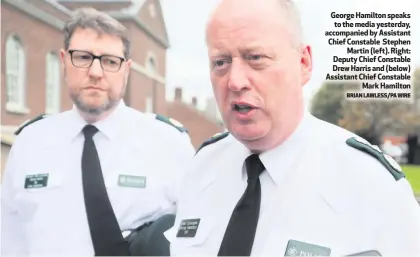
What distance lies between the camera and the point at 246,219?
0.90m

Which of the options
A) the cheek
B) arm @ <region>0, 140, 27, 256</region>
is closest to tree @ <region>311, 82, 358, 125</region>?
the cheek

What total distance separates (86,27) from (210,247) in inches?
27.8

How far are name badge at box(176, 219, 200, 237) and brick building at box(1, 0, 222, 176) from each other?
1.81ft

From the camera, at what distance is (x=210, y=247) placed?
95 centimetres

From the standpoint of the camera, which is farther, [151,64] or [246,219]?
[151,64]

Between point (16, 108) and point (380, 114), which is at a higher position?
point (16, 108)

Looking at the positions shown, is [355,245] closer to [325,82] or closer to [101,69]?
[325,82]

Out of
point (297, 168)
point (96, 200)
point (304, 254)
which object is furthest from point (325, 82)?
point (96, 200)

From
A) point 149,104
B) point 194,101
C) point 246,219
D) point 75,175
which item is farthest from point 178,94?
point 246,219

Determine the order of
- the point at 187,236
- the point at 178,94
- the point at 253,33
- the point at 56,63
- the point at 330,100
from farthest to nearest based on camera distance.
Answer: the point at 56,63 → the point at 178,94 → the point at 330,100 → the point at 187,236 → the point at 253,33

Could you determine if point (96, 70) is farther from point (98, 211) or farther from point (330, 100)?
point (330, 100)

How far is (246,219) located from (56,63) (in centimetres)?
157

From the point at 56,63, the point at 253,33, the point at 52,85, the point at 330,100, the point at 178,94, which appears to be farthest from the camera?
the point at 56,63

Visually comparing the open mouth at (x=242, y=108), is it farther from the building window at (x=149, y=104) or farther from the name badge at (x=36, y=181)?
the building window at (x=149, y=104)
